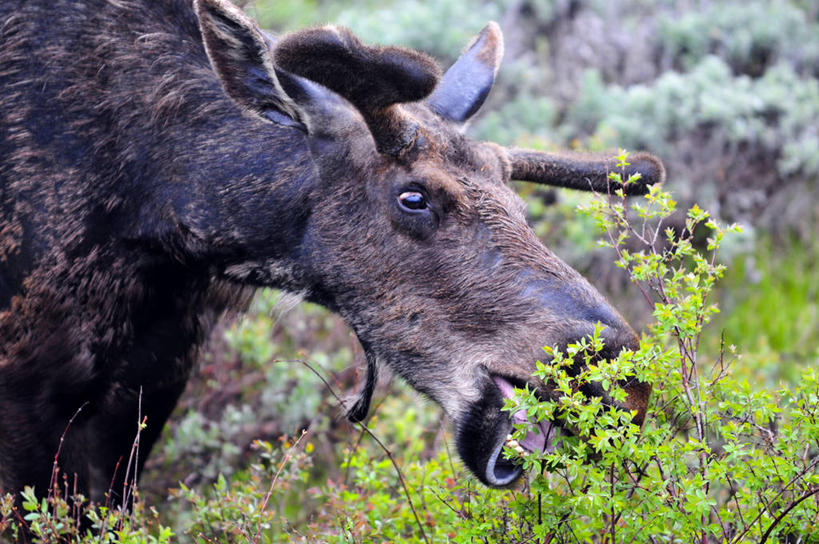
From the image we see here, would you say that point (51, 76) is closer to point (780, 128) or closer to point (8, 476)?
point (8, 476)

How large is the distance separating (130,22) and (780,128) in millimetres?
5333

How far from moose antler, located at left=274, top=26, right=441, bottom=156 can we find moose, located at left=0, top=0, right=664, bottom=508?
8 cm

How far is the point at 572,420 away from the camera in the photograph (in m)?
2.93

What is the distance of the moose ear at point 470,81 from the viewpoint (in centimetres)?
404

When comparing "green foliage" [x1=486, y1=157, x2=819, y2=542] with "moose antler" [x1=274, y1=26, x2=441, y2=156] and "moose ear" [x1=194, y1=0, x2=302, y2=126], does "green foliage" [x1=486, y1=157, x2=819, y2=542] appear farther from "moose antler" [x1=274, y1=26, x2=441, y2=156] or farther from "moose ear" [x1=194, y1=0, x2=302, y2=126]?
"moose ear" [x1=194, y1=0, x2=302, y2=126]

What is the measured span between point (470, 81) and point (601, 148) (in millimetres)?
2660

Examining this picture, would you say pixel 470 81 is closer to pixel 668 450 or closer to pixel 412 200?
pixel 412 200

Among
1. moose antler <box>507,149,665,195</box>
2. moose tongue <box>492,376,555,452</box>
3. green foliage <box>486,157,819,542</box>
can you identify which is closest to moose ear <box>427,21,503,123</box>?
moose antler <box>507,149,665,195</box>

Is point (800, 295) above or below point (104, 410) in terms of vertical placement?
below

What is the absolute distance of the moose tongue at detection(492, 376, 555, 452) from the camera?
3237 mm

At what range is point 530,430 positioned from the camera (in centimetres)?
328

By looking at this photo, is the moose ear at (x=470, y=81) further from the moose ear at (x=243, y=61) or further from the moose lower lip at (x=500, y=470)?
the moose lower lip at (x=500, y=470)

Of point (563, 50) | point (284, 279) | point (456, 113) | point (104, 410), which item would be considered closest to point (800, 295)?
point (563, 50)

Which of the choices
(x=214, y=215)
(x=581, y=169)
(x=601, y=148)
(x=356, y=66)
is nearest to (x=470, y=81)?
(x=581, y=169)
